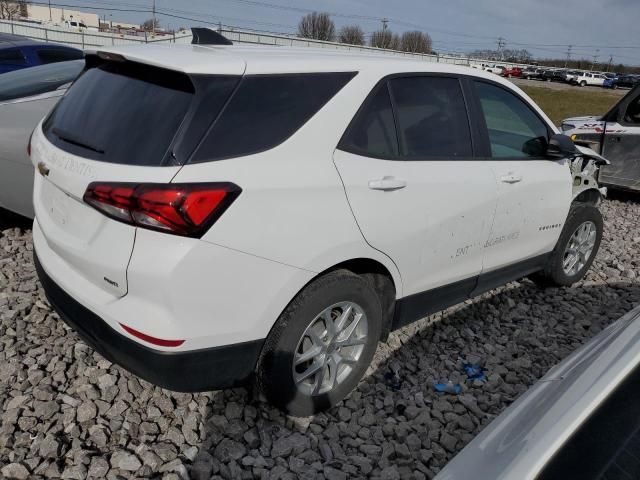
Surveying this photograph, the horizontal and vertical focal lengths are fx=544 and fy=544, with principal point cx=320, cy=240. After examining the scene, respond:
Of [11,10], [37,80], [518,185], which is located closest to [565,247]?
[518,185]

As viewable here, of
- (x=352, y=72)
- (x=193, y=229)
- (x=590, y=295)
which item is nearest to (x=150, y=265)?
(x=193, y=229)

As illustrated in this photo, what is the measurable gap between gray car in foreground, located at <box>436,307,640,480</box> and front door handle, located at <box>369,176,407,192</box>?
45.4 inches

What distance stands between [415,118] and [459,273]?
3.23 ft

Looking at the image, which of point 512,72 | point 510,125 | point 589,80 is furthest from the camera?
point 512,72

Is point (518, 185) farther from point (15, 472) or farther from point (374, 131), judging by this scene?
point (15, 472)

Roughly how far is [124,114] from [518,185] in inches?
94.9

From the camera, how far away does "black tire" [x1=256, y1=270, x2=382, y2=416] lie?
2.42 meters

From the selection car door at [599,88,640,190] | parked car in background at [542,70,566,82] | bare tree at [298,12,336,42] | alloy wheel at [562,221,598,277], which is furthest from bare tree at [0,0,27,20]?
parked car in background at [542,70,566,82]

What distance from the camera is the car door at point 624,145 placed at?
725cm

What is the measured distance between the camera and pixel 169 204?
6.58 feet

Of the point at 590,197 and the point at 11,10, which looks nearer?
the point at 590,197

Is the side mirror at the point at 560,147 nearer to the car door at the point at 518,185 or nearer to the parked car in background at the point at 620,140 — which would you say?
the car door at the point at 518,185

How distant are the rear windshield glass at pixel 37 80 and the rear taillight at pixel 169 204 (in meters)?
2.94

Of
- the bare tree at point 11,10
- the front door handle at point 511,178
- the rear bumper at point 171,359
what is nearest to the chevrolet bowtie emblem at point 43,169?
the rear bumper at point 171,359
